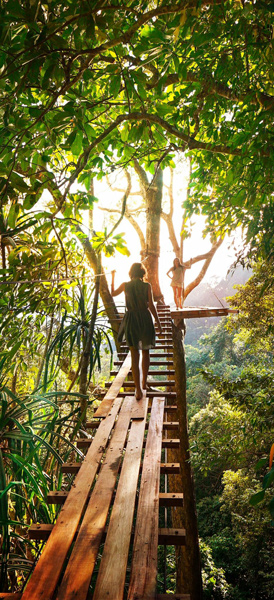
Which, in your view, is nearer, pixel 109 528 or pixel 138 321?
pixel 109 528

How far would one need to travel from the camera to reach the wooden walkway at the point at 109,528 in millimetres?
1194

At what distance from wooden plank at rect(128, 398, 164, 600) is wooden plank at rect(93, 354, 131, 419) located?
0.55 metres

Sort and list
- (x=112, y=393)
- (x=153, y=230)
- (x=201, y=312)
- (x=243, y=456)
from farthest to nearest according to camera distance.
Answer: (x=153, y=230) → (x=243, y=456) → (x=201, y=312) → (x=112, y=393)

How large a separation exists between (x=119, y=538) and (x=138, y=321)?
70.7 inches

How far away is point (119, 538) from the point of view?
4.62 ft

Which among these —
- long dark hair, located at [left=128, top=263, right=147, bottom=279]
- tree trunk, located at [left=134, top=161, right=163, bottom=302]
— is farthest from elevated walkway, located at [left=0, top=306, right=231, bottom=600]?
tree trunk, located at [left=134, top=161, right=163, bottom=302]

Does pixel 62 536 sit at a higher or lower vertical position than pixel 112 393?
lower

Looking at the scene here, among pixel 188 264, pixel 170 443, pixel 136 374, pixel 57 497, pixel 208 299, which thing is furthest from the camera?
pixel 208 299

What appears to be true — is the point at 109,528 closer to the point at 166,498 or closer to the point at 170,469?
the point at 166,498

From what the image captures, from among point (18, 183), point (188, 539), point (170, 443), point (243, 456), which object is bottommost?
point (188, 539)

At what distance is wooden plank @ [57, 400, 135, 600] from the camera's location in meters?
1.18

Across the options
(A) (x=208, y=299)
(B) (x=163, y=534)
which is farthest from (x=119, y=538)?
(A) (x=208, y=299)

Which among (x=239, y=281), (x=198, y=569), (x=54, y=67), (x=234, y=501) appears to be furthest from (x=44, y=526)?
(x=239, y=281)

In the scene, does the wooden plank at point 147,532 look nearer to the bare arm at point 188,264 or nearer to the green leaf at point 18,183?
the green leaf at point 18,183
